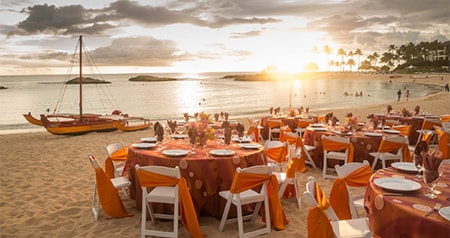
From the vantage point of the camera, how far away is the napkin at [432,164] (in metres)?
2.62

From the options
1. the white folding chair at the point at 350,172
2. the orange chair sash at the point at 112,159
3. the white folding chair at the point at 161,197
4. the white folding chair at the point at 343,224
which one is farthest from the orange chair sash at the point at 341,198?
the orange chair sash at the point at 112,159

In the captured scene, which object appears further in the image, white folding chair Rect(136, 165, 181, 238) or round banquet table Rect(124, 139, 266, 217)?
round banquet table Rect(124, 139, 266, 217)

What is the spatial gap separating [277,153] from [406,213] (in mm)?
2984

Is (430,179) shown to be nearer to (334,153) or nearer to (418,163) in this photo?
(418,163)

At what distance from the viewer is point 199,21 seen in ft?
41.3

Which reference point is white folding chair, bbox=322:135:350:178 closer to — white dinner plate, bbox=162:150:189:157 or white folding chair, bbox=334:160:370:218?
white folding chair, bbox=334:160:370:218

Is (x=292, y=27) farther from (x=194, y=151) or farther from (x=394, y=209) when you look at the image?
(x=394, y=209)

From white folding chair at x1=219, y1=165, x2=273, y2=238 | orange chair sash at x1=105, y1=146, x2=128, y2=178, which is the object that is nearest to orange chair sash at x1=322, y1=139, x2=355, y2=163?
white folding chair at x1=219, y1=165, x2=273, y2=238

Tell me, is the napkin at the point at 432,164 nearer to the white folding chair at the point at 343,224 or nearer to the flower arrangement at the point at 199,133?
the white folding chair at the point at 343,224

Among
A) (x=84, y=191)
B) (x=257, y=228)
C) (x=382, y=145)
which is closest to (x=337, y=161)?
(x=382, y=145)

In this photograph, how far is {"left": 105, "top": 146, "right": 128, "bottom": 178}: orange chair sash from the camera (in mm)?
5012

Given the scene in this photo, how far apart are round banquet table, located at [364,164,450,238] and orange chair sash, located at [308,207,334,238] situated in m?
0.42

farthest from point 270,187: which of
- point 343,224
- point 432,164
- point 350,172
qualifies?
point 432,164

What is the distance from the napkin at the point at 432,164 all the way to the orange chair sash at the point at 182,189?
7.68 feet
